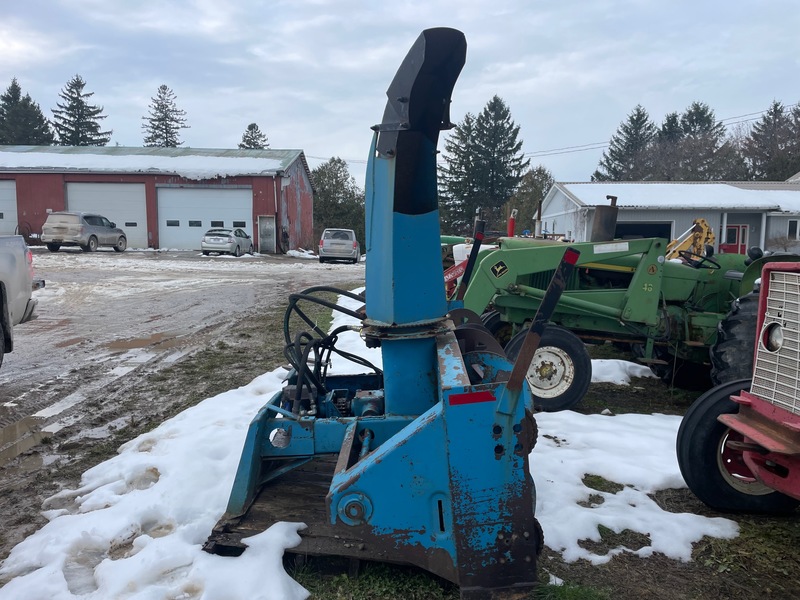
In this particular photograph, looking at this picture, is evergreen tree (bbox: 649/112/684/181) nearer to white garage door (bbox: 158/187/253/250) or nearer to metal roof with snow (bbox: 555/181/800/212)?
metal roof with snow (bbox: 555/181/800/212)

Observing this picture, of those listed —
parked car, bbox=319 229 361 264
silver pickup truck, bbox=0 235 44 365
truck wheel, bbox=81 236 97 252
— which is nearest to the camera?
silver pickup truck, bbox=0 235 44 365

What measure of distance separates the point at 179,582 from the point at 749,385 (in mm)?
3262

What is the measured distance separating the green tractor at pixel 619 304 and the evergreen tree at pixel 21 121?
7480 cm

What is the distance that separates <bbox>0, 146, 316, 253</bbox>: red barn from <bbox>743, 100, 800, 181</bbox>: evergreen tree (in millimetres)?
39776

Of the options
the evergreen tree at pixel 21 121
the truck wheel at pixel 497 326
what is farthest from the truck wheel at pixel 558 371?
the evergreen tree at pixel 21 121

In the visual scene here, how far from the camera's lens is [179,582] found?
2.77 metres

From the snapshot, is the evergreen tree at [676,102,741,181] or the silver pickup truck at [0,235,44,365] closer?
the silver pickup truck at [0,235,44,365]

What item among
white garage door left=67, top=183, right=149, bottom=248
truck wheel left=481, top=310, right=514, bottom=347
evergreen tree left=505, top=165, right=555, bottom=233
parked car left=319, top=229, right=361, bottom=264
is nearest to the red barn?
white garage door left=67, top=183, right=149, bottom=248

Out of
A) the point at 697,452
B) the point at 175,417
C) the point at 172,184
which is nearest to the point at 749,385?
the point at 697,452

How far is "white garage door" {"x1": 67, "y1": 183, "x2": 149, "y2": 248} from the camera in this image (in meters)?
32.4

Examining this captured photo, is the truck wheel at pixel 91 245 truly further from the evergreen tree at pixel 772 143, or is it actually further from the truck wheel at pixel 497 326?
the evergreen tree at pixel 772 143

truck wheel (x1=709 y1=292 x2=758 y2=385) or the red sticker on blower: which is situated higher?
the red sticker on blower

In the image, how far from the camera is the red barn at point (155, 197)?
32.0 meters

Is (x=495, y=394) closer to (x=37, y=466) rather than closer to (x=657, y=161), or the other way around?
(x=37, y=466)
